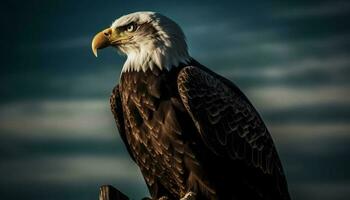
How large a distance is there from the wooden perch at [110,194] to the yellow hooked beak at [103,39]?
216 cm

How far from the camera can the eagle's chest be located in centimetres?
583

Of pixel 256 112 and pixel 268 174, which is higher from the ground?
pixel 256 112

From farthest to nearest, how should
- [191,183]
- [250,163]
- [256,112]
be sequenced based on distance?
[256,112] → [250,163] → [191,183]

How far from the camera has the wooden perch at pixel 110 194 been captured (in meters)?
4.82

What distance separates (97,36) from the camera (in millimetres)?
6660

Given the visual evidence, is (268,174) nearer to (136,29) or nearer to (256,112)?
(256,112)

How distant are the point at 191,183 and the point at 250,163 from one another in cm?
78

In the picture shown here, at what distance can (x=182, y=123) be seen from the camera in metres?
5.87

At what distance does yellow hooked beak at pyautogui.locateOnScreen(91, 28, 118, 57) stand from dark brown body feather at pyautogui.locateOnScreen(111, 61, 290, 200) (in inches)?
19.1

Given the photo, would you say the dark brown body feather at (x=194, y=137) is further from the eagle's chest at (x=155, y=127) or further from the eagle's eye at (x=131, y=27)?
the eagle's eye at (x=131, y=27)

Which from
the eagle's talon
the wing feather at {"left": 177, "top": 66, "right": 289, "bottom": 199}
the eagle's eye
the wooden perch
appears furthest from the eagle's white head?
the wooden perch

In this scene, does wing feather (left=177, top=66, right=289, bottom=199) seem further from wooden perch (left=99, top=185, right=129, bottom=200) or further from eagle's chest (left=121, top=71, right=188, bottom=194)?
wooden perch (left=99, top=185, right=129, bottom=200)

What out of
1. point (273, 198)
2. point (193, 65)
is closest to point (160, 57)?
point (193, 65)

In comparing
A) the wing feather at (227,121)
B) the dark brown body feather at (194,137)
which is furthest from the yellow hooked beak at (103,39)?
the wing feather at (227,121)
